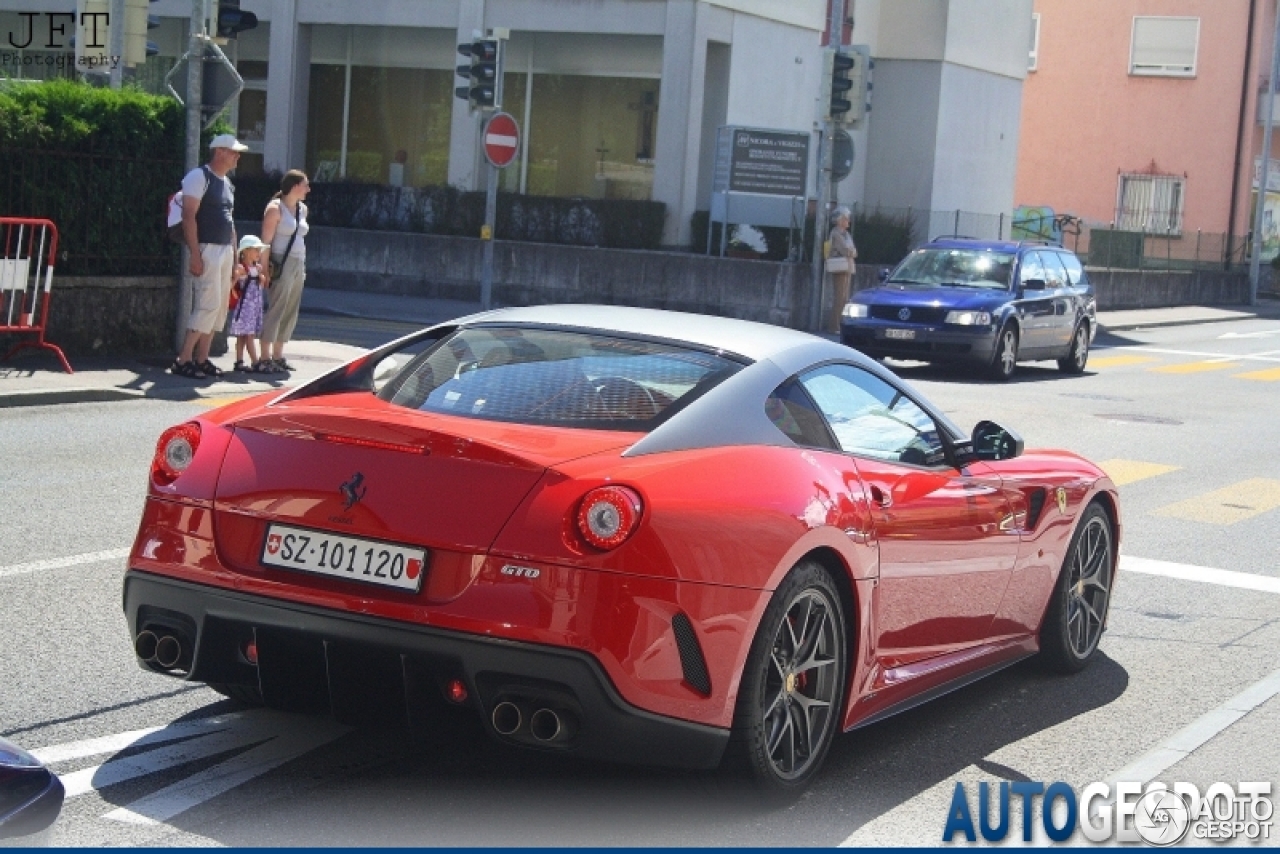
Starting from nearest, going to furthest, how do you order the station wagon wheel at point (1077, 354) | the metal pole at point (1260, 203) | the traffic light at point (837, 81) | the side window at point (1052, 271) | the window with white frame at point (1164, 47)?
1. the side window at point (1052, 271)
2. the station wagon wheel at point (1077, 354)
3. the traffic light at point (837, 81)
4. the metal pole at point (1260, 203)
5. the window with white frame at point (1164, 47)

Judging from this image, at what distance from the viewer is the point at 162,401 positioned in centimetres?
1463

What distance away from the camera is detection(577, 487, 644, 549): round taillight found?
477cm

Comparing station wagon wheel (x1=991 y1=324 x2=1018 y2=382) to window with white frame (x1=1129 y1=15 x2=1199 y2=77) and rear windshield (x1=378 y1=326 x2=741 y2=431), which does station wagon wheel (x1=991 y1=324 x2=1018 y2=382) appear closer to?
rear windshield (x1=378 y1=326 x2=741 y2=431)

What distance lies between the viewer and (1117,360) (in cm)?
2702

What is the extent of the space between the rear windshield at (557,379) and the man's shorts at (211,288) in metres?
10.2

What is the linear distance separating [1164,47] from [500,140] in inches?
1410

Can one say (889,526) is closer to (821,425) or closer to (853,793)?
(821,425)

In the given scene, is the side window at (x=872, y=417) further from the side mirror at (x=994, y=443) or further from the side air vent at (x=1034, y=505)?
the side air vent at (x=1034, y=505)

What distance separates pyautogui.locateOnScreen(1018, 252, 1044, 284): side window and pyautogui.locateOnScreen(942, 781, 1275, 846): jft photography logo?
59.2 ft

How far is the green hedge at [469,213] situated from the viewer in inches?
1218

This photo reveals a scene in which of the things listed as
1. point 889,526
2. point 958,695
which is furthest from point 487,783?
point 958,695

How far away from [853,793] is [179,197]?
1156 cm

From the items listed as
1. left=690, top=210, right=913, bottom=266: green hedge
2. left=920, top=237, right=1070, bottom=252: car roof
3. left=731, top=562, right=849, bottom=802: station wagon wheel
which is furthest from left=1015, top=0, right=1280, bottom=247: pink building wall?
left=731, top=562, right=849, bottom=802: station wagon wheel

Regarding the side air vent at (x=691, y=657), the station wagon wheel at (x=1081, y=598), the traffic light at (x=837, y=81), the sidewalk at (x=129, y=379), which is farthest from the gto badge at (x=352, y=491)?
the traffic light at (x=837, y=81)
